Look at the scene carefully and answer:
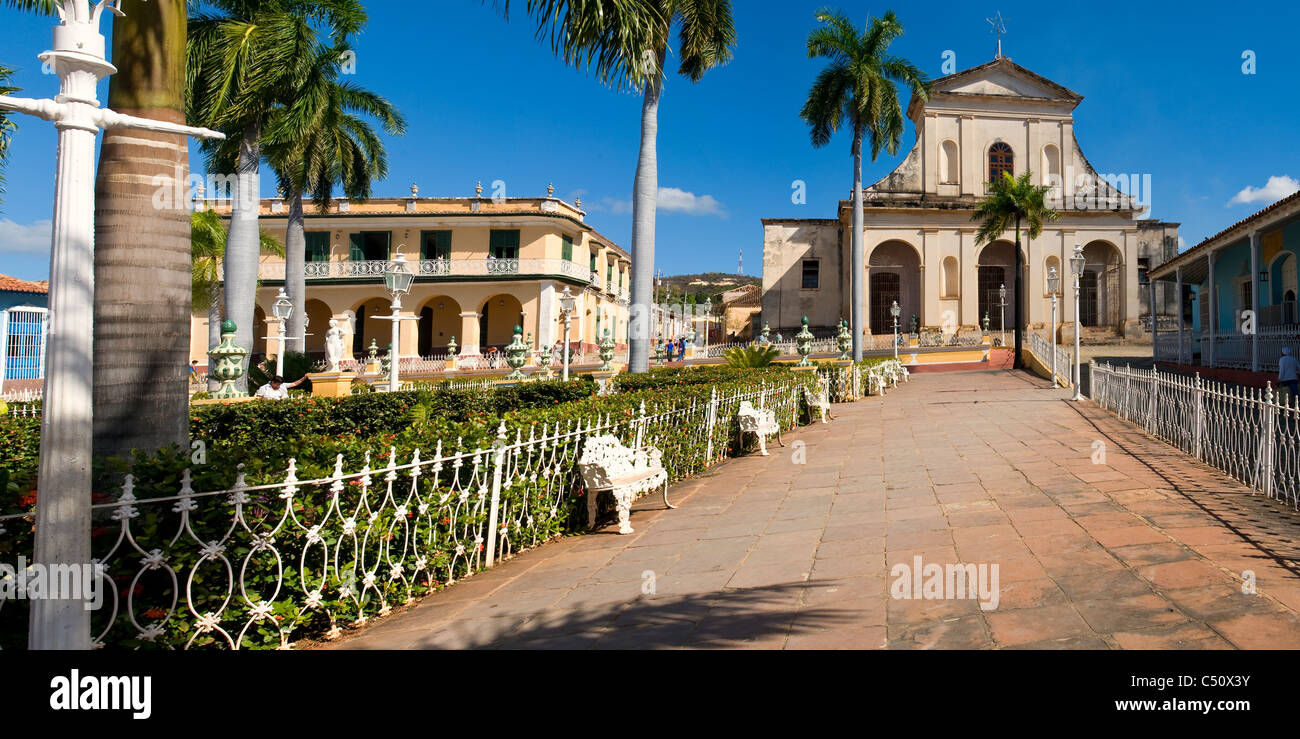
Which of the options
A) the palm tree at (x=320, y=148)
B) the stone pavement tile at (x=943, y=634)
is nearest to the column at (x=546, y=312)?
the palm tree at (x=320, y=148)

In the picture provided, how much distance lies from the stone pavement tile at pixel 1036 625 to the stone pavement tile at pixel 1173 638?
14 cm

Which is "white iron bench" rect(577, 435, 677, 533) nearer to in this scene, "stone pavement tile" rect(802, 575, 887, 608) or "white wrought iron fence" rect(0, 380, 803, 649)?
"white wrought iron fence" rect(0, 380, 803, 649)

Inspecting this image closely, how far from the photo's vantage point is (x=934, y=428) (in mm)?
11016

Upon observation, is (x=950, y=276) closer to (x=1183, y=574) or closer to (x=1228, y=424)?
(x=1228, y=424)

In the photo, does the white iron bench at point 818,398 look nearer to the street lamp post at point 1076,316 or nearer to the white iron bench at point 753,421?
the white iron bench at point 753,421

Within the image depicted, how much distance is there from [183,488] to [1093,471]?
Result: 7.14m

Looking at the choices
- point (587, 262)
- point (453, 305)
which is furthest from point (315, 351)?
point (587, 262)

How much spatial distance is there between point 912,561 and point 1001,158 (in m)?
41.0

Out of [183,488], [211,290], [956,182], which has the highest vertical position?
[956,182]

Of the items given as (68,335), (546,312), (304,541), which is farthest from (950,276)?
(68,335)

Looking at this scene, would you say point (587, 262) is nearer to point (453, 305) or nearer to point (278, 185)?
point (453, 305)

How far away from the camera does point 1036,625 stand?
3.19 m

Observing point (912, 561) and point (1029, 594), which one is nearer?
point (1029, 594)

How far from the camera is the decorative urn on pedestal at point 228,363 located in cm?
1290
